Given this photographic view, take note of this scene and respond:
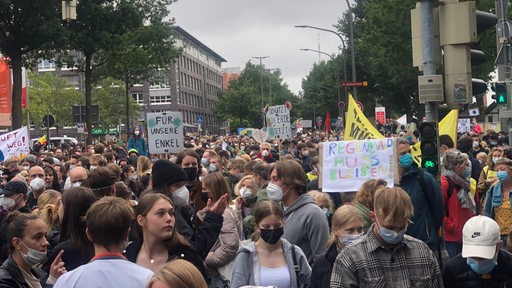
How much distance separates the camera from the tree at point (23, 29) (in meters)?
27.3

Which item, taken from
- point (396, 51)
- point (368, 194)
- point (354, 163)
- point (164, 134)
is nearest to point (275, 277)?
point (368, 194)

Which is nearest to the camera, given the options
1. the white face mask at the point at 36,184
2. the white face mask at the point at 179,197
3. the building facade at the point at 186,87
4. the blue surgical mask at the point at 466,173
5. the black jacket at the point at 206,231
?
the black jacket at the point at 206,231

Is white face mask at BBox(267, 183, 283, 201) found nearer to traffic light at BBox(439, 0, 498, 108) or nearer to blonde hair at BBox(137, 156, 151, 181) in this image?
traffic light at BBox(439, 0, 498, 108)

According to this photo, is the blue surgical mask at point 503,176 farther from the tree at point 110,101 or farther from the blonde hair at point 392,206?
the tree at point 110,101

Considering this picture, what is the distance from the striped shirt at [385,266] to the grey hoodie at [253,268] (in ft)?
3.08

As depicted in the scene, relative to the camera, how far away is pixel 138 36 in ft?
126

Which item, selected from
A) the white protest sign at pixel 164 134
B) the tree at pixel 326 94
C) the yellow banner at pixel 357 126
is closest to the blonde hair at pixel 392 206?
the yellow banner at pixel 357 126

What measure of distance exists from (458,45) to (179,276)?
6411 millimetres

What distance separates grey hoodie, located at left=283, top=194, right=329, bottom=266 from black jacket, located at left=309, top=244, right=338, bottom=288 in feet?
2.32

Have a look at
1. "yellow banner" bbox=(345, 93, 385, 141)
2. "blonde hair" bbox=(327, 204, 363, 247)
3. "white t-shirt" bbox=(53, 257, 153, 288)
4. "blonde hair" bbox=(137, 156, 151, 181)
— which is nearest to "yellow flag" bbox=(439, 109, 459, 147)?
"yellow banner" bbox=(345, 93, 385, 141)

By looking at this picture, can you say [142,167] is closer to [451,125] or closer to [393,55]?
[451,125]

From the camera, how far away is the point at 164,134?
13.1 metres

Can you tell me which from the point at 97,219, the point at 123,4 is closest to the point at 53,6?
the point at 123,4

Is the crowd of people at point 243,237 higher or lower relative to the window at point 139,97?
lower
